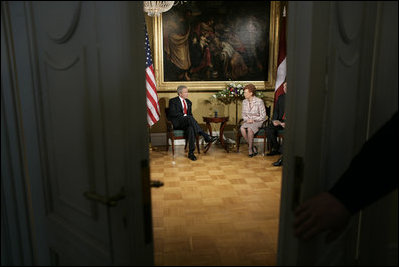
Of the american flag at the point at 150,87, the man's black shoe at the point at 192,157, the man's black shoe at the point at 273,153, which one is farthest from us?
the man's black shoe at the point at 273,153

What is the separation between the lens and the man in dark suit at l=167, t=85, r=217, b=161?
5543 millimetres
